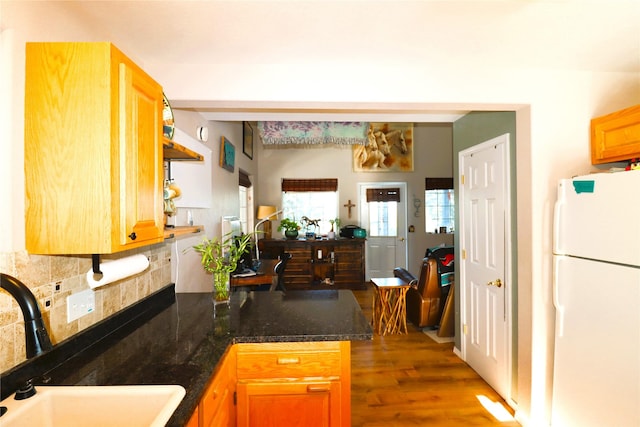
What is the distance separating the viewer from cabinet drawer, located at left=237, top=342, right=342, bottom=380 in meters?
1.50

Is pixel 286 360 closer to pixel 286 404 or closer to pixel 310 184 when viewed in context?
pixel 286 404

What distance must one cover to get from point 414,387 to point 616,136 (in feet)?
7.35

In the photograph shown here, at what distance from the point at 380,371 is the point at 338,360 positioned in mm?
1521

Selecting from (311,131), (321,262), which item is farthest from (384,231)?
(311,131)

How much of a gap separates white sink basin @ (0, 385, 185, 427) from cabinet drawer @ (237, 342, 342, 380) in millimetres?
487

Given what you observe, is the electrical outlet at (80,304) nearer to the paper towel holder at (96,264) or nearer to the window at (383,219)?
the paper towel holder at (96,264)

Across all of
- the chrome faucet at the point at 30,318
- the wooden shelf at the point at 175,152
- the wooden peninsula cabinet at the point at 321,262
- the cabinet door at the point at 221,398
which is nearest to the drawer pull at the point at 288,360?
the cabinet door at the point at 221,398

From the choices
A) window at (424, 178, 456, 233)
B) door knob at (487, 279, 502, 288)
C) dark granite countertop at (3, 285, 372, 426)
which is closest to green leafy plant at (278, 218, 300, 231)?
window at (424, 178, 456, 233)

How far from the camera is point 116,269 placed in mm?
1358

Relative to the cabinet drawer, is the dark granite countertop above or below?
above

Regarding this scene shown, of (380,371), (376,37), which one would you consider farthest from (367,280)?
(376,37)

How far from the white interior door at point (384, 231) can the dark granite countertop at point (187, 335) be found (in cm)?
412

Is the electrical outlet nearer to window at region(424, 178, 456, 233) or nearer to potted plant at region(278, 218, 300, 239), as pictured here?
potted plant at region(278, 218, 300, 239)

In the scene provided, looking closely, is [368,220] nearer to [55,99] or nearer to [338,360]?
[338,360]
